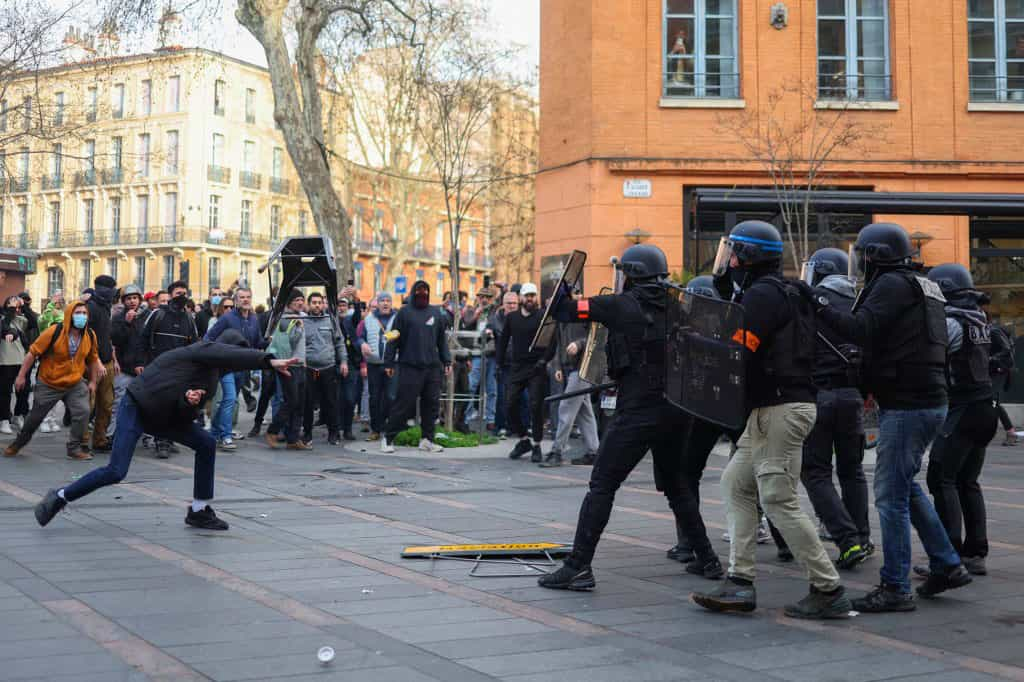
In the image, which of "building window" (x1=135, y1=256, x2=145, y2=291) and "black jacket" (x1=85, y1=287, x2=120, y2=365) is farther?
"building window" (x1=135, y1=256, x2=145, y2=291)

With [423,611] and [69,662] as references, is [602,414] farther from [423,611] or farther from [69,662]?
[69,662]

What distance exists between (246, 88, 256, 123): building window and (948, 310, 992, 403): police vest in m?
66.5

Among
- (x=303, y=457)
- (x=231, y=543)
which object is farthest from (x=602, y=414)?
(x=231, y=543)

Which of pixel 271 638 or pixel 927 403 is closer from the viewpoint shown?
pixel 271 638

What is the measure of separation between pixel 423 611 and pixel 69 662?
1.70 meters

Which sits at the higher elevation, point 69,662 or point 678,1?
point 678,1

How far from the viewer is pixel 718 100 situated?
70.7 ft

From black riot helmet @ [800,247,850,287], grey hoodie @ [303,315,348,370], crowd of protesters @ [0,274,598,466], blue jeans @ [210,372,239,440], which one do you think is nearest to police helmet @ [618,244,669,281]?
black riot helmet @ [800,247,850,287]

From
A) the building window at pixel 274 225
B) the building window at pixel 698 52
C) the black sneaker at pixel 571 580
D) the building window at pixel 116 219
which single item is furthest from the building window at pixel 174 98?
the black sneaker at pixel 571 580

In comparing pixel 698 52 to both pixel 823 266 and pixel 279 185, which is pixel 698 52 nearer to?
pixel 823 266

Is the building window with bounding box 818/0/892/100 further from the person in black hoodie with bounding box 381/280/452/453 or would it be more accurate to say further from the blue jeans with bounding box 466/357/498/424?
the person in black hoodie with bounding box 381/280/452/453

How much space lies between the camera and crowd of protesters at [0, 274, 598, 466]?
1276 centimetres

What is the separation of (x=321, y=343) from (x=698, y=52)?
10.7 meters

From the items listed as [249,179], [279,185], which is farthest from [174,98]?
[279,185]
